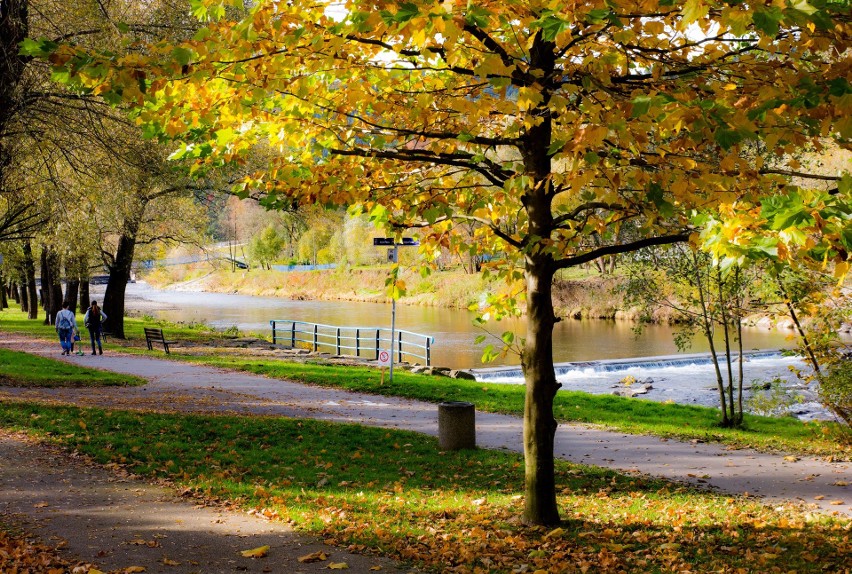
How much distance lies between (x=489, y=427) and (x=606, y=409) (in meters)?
3.60

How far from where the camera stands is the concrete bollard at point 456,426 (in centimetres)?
1038

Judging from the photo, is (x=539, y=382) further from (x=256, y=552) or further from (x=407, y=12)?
(x=407, y=12)

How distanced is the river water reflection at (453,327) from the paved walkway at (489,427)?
21.1ft

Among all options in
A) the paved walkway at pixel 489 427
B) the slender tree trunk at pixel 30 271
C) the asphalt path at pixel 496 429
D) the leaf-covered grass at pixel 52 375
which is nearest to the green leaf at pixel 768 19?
the paved walkway at pixel 489 427

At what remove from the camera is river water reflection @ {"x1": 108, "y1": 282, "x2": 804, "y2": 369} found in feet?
92.1

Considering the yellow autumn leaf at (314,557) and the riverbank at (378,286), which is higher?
the riverbank at (378,286)

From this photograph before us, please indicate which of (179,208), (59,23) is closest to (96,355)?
(179,208)

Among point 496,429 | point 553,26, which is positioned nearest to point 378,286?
point 496,429

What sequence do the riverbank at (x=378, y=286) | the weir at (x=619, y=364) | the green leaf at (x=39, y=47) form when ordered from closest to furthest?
1. the green leaf at (x=39, y=47)
2. the weir at (x=619, y=364)
3. the riverbank at (x=378, y=286)

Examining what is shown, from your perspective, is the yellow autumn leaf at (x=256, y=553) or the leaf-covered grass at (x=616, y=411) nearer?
the yellow autumn leaf at (x=256, y=553)

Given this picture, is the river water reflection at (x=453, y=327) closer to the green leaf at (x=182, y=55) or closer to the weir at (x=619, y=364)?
the weir at (x=619, y=364)

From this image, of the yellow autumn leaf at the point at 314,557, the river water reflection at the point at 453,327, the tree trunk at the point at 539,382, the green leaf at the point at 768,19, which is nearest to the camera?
the green leaf at the point at 768,19

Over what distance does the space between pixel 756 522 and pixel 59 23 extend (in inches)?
444

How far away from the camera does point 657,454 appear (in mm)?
10609
